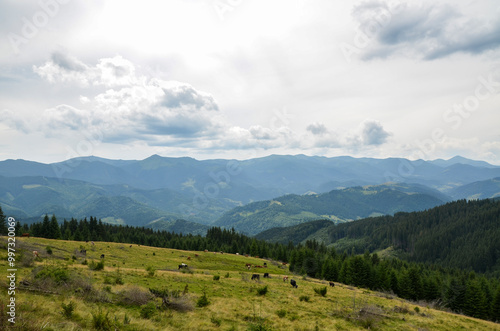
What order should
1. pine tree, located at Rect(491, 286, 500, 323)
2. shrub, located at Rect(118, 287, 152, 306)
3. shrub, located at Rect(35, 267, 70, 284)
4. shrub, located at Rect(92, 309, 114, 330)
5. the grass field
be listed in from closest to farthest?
shrub, located at Rect(92, 309, 114, 330) < the grass field < shrub, located at Rect(35, 267, 70, 284) < shrub, located at Rect(118, 287, 152, 306) < pine tree, located at Rect(491, 286, 500, 323)

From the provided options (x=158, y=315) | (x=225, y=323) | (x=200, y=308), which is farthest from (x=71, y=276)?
(x=225, y=323)

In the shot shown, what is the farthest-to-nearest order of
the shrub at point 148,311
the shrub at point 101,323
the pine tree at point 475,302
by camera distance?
the pine tree at point 475,302 → the shrub at point 148,311 → the shrub at point 101,323

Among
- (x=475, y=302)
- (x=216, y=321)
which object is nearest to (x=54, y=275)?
(x=216, y=321)

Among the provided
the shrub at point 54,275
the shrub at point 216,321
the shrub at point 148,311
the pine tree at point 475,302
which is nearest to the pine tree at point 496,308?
the pine tree at point 475,302

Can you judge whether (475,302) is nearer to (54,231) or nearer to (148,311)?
(148,311)

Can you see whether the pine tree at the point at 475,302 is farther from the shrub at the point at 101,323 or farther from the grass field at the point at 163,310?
the shrub at the point at 101,323

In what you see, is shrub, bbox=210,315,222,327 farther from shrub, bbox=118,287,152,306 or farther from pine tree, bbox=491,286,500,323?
pine tree, bbox=491,286,500,323

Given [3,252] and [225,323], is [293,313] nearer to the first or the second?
[225,323]

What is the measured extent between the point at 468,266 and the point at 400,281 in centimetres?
18950

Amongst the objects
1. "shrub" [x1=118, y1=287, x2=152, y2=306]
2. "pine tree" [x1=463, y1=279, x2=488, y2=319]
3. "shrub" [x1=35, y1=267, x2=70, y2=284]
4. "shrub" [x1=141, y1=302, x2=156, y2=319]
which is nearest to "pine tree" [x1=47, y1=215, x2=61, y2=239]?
"shrub" [x1=35, y1=267, x2=70, y2=284]

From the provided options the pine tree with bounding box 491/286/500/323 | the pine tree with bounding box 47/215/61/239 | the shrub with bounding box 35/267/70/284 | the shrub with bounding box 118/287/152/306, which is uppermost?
the shrub with bounding box 35/267/70/284

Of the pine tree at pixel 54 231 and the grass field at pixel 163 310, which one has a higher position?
the grass field at pixel 163 310

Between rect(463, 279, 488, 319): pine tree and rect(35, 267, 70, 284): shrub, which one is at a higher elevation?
rect(35, 267, 70, 284): shrub

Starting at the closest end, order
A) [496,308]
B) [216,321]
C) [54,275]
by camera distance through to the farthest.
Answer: [216,321] → [54,275] → [496,308]
